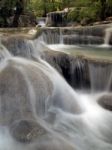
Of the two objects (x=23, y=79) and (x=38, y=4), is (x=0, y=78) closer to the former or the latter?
(x=23, y=79)

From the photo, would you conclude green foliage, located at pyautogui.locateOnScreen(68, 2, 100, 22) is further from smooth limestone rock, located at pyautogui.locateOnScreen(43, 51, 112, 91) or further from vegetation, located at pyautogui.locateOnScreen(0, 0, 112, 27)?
smooth limestone rock, located at pyautogui.locateOnScreen(43, 51, 112, 91)

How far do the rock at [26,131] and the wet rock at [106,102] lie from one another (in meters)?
2.72

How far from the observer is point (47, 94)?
33.0 ft

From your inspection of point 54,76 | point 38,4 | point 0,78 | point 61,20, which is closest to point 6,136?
point 0,78

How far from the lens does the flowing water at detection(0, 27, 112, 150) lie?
8.35 meters

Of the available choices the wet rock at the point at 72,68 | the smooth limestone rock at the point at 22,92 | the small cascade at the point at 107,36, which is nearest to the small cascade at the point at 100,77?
the wet rock at the point at 72,68

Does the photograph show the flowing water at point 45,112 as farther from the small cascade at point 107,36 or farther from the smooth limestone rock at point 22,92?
the small cascade at point 107,36

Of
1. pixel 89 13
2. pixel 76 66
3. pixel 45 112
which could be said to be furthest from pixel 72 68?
pixel 89 13

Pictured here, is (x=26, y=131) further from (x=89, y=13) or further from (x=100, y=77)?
(x=89, y=13)

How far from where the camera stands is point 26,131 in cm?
834

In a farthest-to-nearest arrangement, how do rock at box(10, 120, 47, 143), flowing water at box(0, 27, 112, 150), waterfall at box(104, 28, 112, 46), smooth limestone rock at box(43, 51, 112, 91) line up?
waterfall at box(104, 28, 112, 46) < smooth limestone rock at box(43, 51, 112, 91) < flowing water at box(0, 27, 112, 150) < rock at box(10, 120, 47, 143)

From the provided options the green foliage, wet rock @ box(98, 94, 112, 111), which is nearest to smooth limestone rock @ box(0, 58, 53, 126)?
wet rock @ box(98, 94, 112, 111)

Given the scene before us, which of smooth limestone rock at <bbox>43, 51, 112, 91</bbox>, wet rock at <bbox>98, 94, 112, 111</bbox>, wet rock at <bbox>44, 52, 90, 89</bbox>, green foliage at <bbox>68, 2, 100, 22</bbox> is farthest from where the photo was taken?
green foliage at <bbox>68, 2, 100, 22</bbox>

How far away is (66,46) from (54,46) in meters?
0.58
